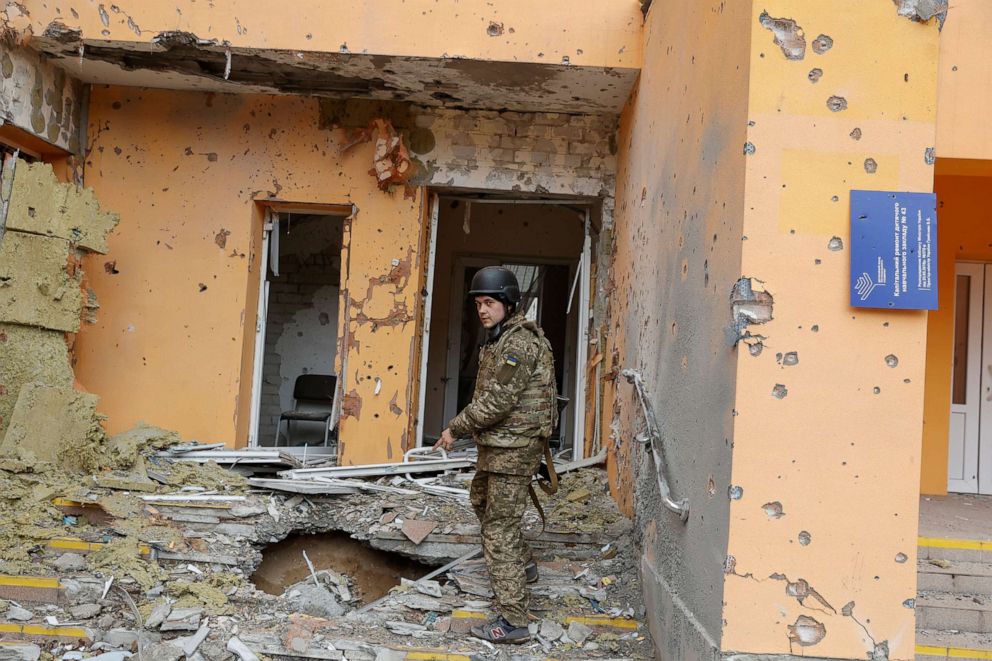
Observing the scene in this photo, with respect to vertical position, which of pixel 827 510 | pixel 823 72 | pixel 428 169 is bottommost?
→ pixel 827 510

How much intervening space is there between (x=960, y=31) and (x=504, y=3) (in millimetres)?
2901

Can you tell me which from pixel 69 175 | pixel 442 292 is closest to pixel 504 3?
pixel 69 175

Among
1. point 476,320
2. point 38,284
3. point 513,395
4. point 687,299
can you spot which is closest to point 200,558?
point 513,395

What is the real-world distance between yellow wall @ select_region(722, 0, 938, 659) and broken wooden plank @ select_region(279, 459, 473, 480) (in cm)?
348

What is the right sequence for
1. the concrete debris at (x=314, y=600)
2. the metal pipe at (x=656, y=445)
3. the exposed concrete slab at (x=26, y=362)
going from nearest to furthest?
the metal pipe at (x=656, y=445)
the concrete debris at (x=314, y=600)
the exposed concrete slab at (x=26, y=362)

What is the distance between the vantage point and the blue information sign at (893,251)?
281 centimetres

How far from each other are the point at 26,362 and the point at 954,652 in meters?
6.02

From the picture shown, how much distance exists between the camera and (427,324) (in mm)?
6789

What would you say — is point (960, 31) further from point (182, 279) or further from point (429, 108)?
point (182, 279)

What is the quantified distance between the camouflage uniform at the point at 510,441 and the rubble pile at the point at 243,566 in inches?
14.2

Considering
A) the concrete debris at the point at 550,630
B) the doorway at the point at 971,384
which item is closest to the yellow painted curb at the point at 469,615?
the concrete debris at the point at 550,630

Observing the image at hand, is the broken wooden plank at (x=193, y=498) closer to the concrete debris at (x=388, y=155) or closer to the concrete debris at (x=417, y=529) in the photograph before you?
the concrete debris at (x=417, y=529)

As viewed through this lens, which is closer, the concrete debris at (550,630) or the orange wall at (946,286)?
the concrete debris at (550,630)

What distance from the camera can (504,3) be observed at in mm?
5496
